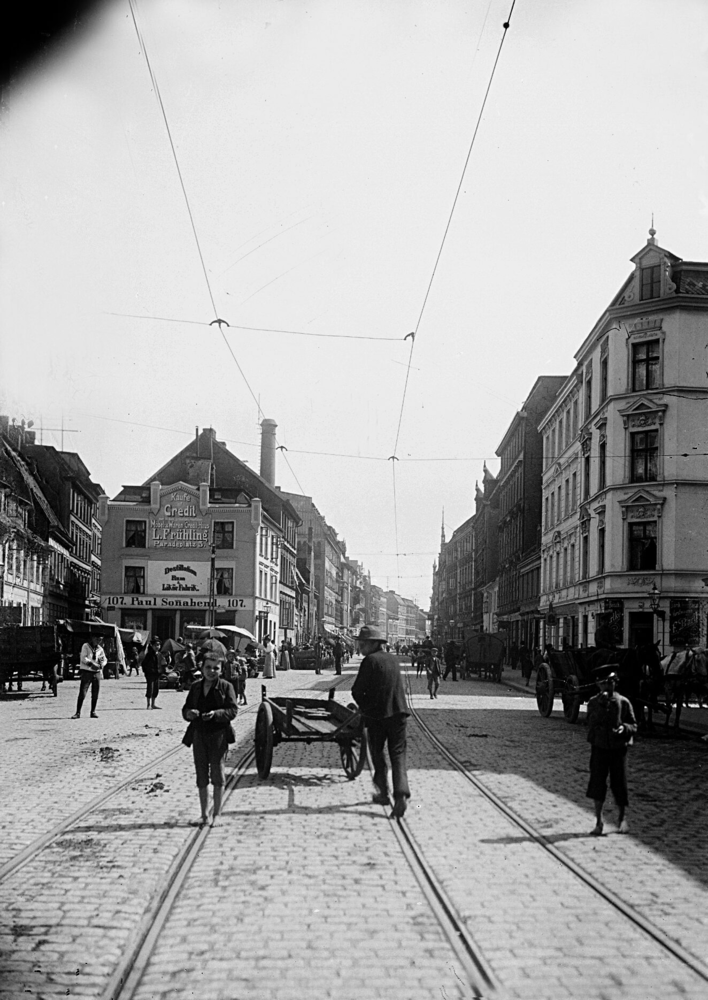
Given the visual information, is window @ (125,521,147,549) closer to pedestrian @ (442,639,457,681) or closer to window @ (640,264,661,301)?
pedestrian @ (442,639,457,681)

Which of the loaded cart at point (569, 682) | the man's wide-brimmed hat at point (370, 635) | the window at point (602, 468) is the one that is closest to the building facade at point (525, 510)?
the window at point (602, 468)

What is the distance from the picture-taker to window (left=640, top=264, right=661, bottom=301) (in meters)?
36.8

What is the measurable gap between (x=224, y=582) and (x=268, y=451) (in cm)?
2080

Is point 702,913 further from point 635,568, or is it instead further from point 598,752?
point 635,568

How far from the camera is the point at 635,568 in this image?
123 feet

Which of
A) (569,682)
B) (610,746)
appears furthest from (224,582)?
(610,746)

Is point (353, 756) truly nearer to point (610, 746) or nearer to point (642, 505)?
point (610, 746)

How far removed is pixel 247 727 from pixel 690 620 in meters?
19.5

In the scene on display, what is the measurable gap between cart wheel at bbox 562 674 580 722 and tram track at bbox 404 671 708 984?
8.15 meters

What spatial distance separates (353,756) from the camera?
1218 cm

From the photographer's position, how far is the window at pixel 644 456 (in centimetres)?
3659


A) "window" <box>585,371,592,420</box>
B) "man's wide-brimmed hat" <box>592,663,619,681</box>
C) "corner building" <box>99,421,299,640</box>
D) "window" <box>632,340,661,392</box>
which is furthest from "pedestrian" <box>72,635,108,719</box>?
"corner building" <box>99,421,299,640</box>

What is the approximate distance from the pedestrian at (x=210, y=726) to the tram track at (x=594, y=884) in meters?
2.79

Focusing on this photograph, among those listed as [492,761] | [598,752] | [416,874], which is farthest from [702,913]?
[492,761]
